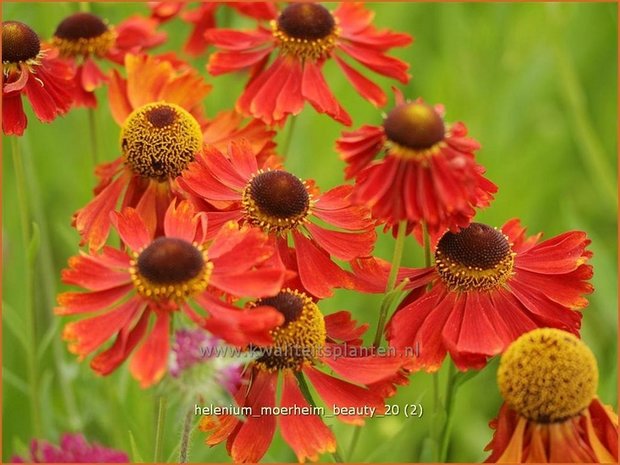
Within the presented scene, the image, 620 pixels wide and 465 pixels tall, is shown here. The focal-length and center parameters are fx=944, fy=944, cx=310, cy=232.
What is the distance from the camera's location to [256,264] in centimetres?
90

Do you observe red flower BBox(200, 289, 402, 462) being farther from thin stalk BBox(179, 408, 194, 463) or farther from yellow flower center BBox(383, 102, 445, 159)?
yellow flower center BBox(383, 102, 445, 159)

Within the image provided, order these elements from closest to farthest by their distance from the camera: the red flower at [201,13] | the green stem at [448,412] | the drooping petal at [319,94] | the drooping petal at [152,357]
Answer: the drooping petal at [152,357] < the green stem at [448,412] < the drooping petal at [319,94] < the red flower at [201,13]

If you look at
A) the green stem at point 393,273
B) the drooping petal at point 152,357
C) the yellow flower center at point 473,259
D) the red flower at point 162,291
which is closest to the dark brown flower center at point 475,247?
the yellow flower center at point 473,259

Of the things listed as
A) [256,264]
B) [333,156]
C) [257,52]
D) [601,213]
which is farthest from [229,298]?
[601,213]

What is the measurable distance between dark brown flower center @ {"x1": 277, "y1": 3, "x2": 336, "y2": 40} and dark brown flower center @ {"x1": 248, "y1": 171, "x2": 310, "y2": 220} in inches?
13.5

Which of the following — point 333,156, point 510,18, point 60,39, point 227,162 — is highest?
point 510,18

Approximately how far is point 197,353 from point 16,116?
404 millimetres

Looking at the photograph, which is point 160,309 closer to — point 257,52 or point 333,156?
point 257,52

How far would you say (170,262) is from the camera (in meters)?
0.85

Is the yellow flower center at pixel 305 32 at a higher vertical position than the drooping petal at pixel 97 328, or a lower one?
higher

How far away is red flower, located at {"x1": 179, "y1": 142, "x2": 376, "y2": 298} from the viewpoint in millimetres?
1005

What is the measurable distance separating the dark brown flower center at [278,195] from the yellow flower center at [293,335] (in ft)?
0.36

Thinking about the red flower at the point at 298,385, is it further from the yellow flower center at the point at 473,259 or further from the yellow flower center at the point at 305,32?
the yellow flower center at the point at 305,32

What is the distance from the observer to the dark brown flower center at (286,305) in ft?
3.02
